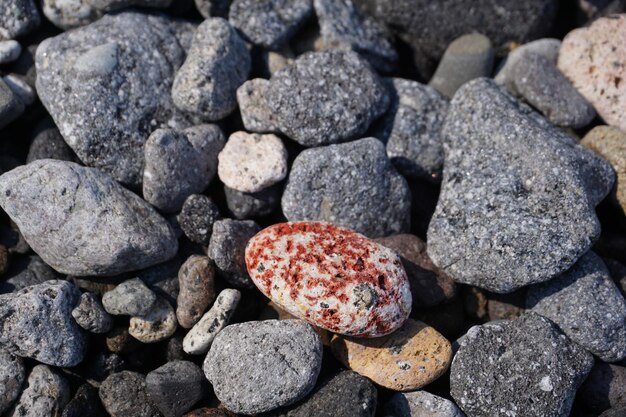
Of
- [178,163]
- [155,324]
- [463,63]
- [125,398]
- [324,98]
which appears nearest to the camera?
[125,398]

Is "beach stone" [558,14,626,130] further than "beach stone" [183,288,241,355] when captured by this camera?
Yes

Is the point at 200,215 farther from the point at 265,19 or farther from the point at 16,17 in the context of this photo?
the point at 16,17

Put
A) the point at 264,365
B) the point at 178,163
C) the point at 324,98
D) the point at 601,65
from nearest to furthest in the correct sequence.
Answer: the point at 264,365 < the point at 178,163 < the point at 324,98 < the point at 601,65

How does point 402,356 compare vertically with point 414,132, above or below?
below

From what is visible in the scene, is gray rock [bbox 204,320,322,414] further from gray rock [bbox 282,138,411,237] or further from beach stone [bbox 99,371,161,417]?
gray rock [bbox 282,138,411,237]

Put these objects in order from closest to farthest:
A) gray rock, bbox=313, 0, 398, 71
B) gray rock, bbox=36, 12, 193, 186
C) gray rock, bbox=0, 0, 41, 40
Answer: gray rock, bbox=36, 12, 193, 186, gray rock, bbox=0, 0, 41, 40, gray rock, bbox=313, 0, 398, 71

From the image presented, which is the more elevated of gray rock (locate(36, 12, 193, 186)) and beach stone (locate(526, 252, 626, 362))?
gray rock (locate(36, 12, 193, 186))

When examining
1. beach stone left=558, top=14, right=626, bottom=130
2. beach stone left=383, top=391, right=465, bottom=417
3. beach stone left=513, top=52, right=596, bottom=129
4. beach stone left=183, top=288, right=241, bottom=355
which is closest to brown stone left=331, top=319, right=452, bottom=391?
beach stone left=383, top=391, right=465, bottom=417

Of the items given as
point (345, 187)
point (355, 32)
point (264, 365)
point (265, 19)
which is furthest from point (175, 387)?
point (355, 32)
